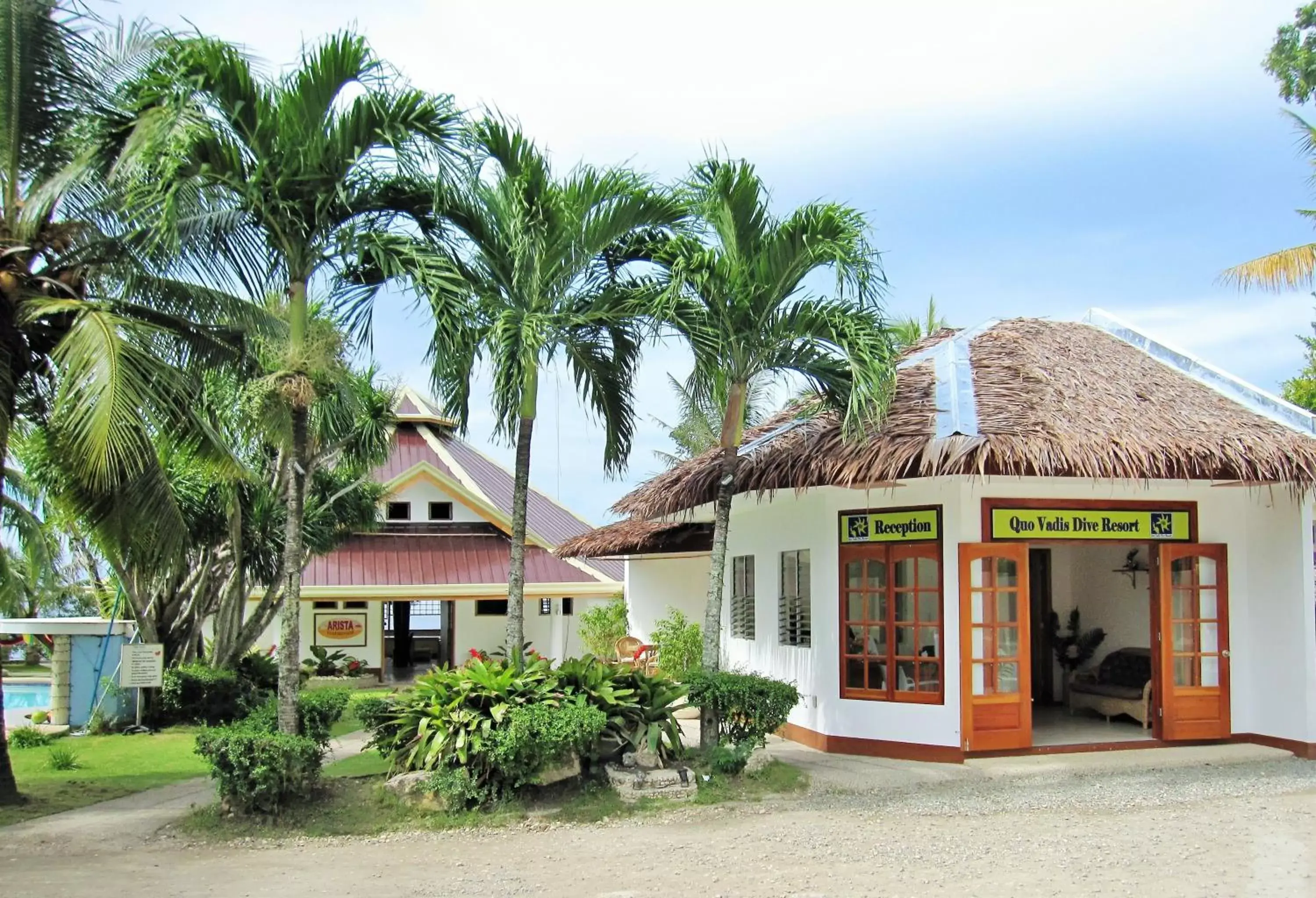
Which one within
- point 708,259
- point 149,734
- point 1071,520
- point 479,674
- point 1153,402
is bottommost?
point 149,734

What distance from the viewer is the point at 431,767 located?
362 inches

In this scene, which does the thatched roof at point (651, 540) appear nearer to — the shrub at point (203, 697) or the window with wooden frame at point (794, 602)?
the window with wooden frame at point (794, 602)

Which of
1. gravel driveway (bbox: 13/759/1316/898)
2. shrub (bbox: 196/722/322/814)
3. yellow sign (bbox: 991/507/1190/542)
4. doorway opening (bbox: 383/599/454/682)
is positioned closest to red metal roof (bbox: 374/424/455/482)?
doorway opening (bbox: 383/599/454/682)

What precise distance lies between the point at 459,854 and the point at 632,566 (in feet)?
45.5

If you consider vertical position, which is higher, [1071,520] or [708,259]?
[708,259]

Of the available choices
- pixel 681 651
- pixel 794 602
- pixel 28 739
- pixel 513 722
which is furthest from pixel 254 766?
pixel 681 651

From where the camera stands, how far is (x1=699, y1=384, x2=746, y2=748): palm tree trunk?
10539 mm

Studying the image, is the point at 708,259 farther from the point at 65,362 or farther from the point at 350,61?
the point at 65,362

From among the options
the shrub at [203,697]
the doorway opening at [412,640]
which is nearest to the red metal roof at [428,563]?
the doorway opening at [412,640]

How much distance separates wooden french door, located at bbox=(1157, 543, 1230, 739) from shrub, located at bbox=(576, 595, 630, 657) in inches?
448

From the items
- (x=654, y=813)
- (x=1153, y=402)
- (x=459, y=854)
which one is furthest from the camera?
(x=1153, y=402)

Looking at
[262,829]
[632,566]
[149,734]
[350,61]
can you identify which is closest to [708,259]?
[350,61]

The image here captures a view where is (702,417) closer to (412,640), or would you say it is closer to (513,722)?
(513,722)

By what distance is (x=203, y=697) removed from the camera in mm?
15781
